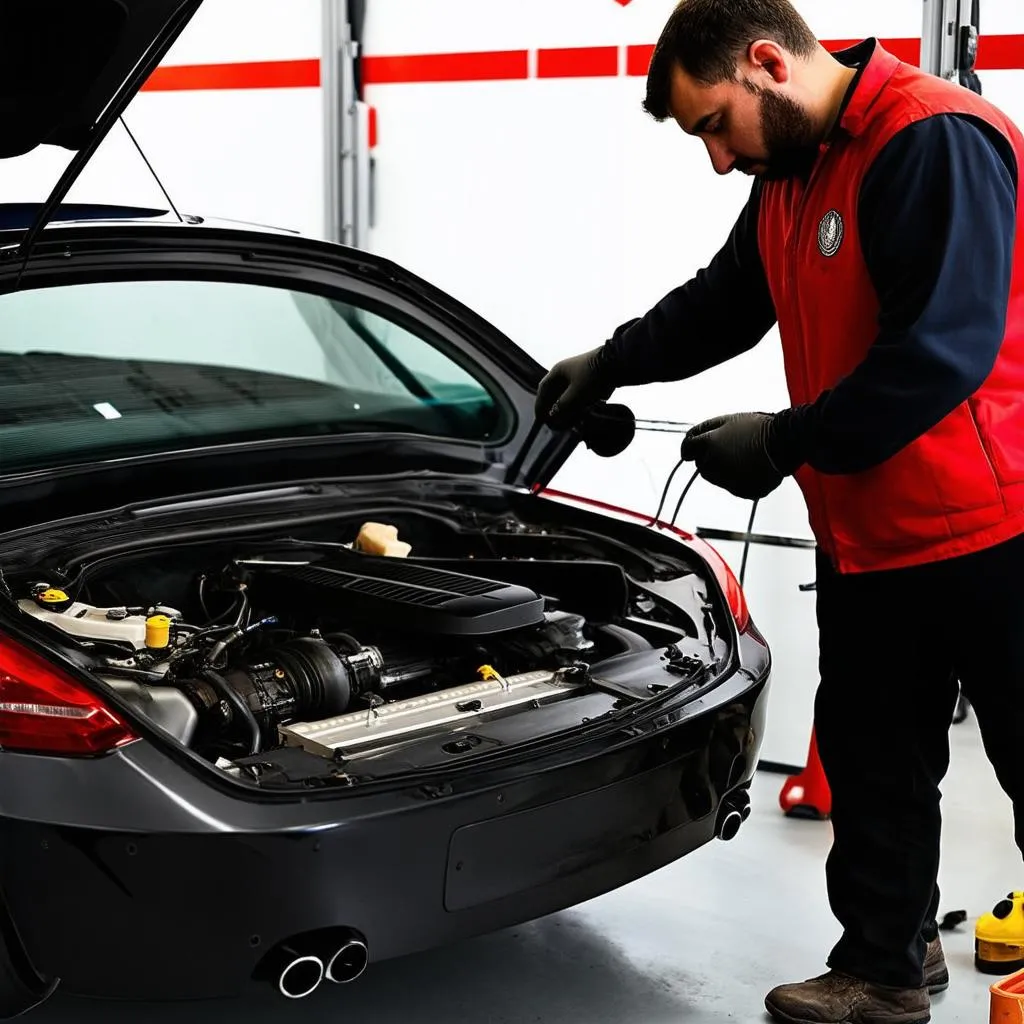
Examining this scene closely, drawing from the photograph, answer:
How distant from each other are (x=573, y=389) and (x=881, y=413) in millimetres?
847

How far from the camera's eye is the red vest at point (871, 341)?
2.02 meters

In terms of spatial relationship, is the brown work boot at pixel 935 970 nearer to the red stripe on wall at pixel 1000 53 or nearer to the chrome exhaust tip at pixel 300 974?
the chrome exhaust tip at pixel 300 974

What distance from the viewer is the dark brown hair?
79.0 inches

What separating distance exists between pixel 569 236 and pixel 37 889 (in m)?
3.83

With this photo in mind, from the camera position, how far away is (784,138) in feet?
6.80

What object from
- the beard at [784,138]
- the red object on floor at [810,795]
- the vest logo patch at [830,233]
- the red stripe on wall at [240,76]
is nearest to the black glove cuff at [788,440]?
the vest logo patch at [830,233]

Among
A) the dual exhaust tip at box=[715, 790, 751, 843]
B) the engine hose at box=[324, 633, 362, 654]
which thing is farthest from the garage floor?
the engine hose at box=[324, 633, 362, 654]

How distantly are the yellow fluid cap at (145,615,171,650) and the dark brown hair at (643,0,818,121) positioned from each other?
1162 millimetres

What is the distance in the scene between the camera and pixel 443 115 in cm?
550

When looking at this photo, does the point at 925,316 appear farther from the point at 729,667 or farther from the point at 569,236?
the point at 569,236

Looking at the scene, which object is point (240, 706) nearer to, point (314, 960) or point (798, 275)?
point (314, 960)

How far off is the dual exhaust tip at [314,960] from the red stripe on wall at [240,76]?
4686mm

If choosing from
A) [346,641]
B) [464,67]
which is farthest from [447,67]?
[346,641]

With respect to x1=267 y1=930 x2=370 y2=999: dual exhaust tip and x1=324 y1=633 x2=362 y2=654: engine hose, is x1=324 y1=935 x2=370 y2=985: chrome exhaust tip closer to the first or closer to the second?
x1=267 y1=930 x2=370 y2=999: dual exhaust tip
